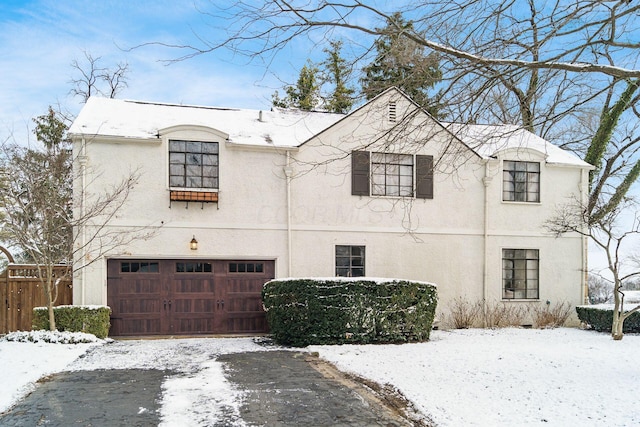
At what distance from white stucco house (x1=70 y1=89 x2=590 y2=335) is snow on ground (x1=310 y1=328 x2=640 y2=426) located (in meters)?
3.06

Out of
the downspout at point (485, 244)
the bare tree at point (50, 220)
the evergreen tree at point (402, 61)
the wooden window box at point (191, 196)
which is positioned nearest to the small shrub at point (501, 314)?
the downspout at point (485, 244)

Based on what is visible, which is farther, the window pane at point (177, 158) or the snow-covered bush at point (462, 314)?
the snow-covered bush at point (462, 314)

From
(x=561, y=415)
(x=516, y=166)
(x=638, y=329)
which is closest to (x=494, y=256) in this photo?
(x=516, y=166)

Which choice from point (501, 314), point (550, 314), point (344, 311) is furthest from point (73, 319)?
point (550, 314)

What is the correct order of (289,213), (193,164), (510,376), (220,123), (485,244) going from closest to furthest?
(510,376), (193,164), (289,213), (220,123), (485,244)

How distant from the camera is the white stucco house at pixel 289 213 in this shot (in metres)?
13.4

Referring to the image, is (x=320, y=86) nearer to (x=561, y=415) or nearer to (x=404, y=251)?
(x=561, y=415)

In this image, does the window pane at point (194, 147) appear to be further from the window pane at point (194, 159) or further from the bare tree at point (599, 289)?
the bare tree at point (599, 289)

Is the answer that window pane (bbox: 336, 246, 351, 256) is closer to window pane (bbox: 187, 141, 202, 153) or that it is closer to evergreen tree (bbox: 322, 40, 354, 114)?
window pane (bbox: 187, 141, 202, 153)

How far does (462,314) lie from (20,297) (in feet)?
37.5

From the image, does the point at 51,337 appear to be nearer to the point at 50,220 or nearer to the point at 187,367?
the point at 50,220

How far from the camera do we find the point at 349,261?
579 inches

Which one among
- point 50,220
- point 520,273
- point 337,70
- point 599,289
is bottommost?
point 599,289

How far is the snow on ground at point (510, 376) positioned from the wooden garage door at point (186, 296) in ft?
10.3
